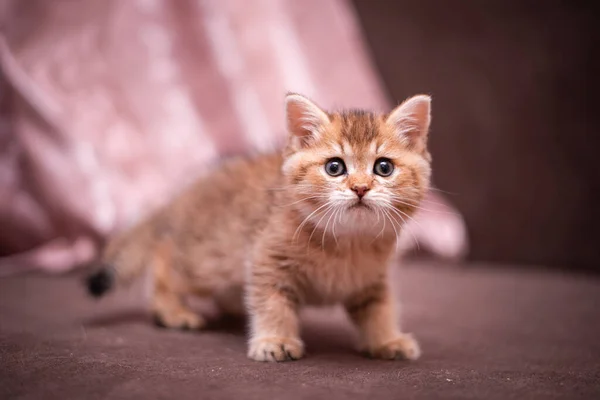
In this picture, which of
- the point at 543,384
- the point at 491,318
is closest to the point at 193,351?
the point at 543,384

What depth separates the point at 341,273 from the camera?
138 cm

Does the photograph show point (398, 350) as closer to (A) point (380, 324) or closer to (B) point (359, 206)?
(A) point (380, 324)

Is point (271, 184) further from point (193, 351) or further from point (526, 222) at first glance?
point (526, 222)

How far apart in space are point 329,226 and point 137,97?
1713 millimetres

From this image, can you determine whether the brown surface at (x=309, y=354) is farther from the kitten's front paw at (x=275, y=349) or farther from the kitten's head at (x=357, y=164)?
A: the kitten's head at (x=357, y=164)

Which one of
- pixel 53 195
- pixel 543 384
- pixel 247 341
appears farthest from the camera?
pixel 53 195

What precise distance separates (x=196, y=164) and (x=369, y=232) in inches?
64.2

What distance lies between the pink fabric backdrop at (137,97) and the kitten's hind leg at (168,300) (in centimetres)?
72

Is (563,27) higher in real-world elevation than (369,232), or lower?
higher

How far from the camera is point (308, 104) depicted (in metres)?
1.39

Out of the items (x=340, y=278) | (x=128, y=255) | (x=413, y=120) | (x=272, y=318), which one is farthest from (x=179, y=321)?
(x=413, y=120)

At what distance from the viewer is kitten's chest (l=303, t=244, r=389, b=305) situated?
4.50ft

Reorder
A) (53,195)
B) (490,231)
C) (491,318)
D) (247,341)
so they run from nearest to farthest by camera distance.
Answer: (247,341)
(491,318)
(53,195)
(490,231)

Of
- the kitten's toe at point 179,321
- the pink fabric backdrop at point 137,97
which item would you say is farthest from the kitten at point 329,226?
the pink fabric backdrop at point 137,97
